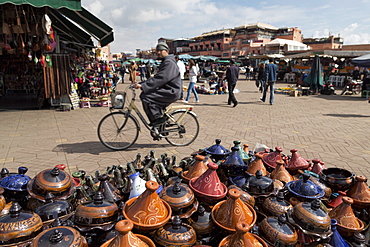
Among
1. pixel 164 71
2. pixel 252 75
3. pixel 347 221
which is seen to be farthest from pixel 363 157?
pixel 252 75

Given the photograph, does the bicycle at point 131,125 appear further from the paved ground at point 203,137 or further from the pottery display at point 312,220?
the pottery display at point 312,220

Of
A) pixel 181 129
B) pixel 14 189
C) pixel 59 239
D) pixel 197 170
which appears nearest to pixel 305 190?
pixel 197 170

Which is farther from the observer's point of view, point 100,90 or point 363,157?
point 100,90

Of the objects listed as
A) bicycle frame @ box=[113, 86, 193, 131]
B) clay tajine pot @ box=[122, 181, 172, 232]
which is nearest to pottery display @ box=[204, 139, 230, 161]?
Result: clay tajine pot @ box=[122, 181, 172, 232]

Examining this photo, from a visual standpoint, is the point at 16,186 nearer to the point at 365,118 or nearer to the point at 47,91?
the point at 47,91

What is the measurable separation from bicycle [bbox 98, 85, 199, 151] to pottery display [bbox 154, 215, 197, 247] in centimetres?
327

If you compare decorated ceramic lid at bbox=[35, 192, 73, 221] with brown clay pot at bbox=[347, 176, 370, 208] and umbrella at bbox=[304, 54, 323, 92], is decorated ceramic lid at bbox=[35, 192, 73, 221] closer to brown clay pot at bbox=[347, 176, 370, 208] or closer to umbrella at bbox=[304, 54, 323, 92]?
brown clay pot at bbox=[347, 176, 370, 208]

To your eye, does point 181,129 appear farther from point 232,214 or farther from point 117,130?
point 232,214

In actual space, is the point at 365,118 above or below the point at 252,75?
below

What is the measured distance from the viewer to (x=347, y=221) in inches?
69.2

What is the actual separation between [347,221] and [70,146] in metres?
4.64

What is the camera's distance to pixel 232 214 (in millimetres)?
1562

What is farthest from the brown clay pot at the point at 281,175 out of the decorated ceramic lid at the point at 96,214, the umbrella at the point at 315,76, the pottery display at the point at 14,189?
the umbrella at the point at 315,76

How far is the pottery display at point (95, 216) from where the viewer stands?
1.52m
